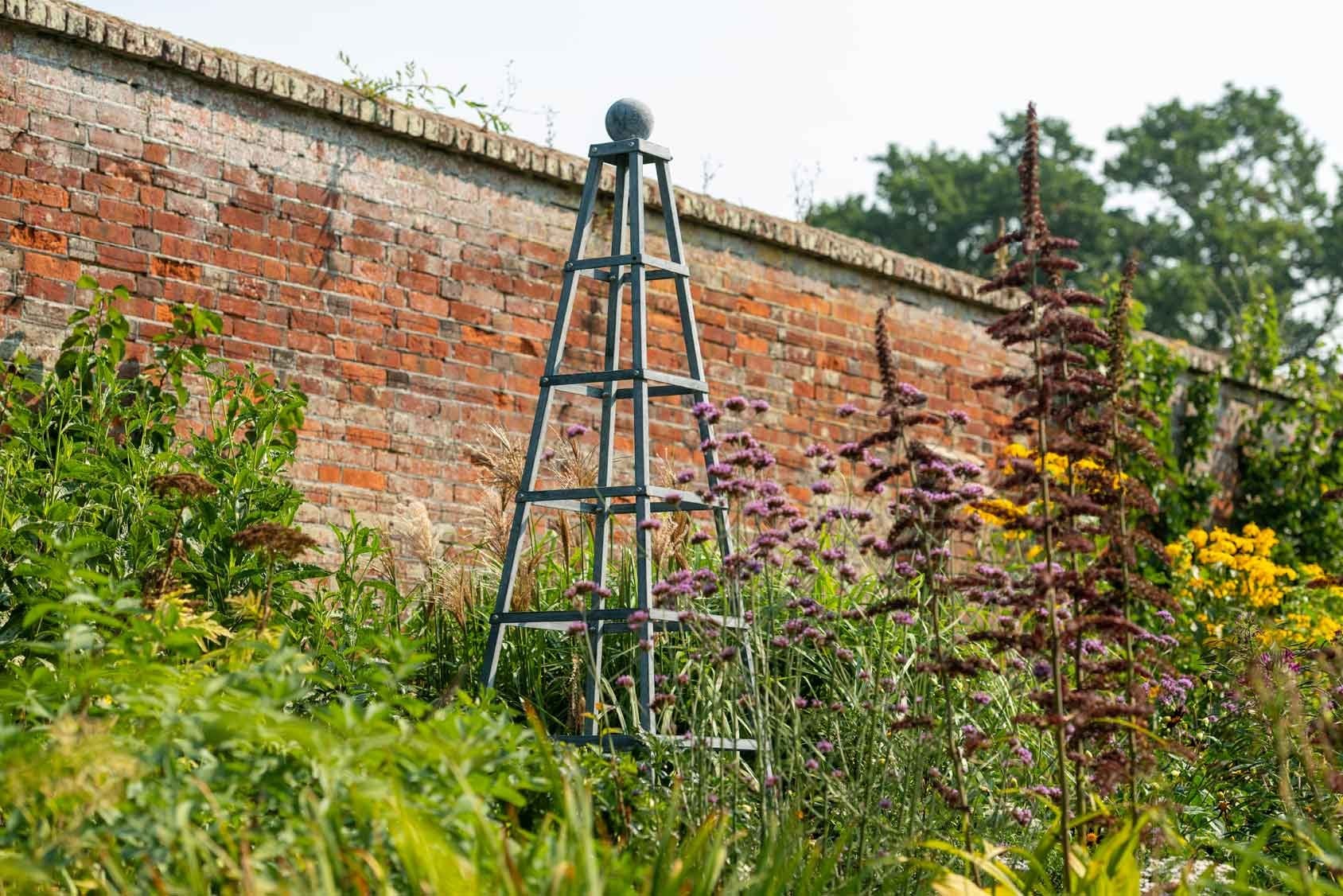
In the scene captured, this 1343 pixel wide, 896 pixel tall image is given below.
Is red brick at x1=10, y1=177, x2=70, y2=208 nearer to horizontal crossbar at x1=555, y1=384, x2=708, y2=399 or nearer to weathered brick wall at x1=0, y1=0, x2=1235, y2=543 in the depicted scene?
weathered brick wall at x1=0, y1=0, x2=1235, y2=543

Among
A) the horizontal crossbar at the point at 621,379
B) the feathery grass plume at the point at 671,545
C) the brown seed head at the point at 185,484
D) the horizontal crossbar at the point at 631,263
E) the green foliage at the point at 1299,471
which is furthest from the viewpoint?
the green foliage at the point at 1299,471

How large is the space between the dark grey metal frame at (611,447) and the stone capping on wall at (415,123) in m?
1.34

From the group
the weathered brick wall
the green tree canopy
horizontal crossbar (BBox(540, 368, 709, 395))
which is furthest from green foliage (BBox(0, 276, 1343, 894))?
the green tree canopy

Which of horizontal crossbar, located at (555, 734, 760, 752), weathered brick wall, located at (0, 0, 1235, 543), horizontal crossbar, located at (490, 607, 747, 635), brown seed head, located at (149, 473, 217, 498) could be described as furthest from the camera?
weathered brick wall, located at (0, 0, 1235, 543)

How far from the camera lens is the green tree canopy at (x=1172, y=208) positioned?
2967cm

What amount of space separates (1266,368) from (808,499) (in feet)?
14.5

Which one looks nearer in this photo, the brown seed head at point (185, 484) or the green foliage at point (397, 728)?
the green foliage at point (397, 728)

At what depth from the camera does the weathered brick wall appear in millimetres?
5012

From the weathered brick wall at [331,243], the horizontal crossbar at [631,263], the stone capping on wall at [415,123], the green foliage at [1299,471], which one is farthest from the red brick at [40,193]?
the green foliage at [1299,471]

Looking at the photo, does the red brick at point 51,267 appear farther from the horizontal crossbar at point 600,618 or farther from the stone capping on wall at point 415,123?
the horizontal crossbar at point 600,618

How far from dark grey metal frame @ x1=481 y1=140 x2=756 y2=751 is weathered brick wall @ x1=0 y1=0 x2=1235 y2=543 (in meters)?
1.23

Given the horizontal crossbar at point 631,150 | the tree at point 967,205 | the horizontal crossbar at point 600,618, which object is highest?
the tree at point 967,205

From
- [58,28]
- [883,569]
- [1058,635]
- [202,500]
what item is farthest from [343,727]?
[883,569]

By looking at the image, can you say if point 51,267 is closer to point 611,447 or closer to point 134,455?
point 134,455
